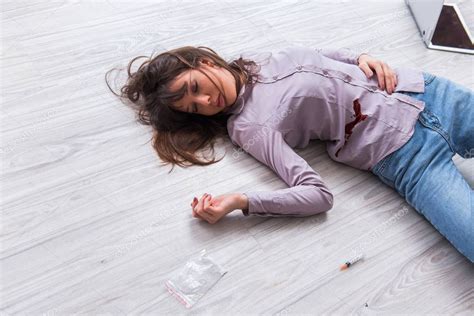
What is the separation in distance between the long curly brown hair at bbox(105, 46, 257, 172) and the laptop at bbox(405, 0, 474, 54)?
671 millimetres

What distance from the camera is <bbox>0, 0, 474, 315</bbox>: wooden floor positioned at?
1153 mm

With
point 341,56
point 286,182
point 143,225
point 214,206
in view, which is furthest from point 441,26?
point 143,225

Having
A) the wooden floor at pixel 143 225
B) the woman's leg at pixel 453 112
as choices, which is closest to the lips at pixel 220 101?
the wooden floor at pixel 143 225

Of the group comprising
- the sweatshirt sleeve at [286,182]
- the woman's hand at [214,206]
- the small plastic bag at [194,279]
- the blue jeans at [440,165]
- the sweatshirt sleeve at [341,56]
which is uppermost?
the sweatshirt sleeve at [341,56]

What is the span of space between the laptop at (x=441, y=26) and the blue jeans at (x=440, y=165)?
0.42 meters

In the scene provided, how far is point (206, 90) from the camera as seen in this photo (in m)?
1.29

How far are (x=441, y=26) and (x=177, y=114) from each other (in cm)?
100

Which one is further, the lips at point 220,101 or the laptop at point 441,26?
the laptop at point 441,26

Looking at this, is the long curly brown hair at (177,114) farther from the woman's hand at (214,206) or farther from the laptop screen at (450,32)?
the laptop screen at (450,32)

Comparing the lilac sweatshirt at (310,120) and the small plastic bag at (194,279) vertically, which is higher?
the lilac sweatshirt at (310,120)

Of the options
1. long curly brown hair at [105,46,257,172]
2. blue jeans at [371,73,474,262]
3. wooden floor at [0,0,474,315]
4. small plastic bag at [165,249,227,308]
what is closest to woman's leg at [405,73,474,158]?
blue jeans at [371,73,474,262]

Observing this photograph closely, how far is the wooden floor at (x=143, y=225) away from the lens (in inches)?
45.4

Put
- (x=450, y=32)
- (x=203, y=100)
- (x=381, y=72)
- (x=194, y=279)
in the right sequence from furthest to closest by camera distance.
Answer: (x=450, y=32)
(x=381, y=72)
(x=203, y=100)
(x=194, y=279)

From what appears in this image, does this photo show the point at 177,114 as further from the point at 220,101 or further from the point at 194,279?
the point at 194,279
